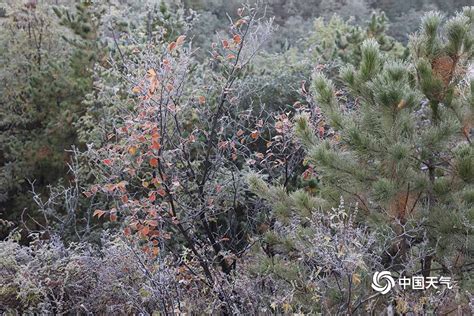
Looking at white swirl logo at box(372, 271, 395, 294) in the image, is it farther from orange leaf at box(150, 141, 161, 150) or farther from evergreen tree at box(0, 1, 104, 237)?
evergreen tree at box(0, 1, 104, 237)


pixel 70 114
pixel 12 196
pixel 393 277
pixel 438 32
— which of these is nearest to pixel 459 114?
pixel 438 32

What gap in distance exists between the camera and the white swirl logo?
3.86 metres

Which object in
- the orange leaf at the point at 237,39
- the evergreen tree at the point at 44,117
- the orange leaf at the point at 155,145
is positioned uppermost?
the orange leaf at the point at 237,39

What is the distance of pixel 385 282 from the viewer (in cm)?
392

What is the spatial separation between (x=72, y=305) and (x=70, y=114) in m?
4.94

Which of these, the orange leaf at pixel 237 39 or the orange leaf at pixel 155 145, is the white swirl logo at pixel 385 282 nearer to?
→ the orange leaf at pixel 155 145

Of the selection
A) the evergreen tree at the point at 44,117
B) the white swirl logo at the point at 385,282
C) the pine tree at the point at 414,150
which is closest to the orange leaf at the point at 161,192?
the pine tree at the point at 414,150

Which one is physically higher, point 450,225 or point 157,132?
point 157,132

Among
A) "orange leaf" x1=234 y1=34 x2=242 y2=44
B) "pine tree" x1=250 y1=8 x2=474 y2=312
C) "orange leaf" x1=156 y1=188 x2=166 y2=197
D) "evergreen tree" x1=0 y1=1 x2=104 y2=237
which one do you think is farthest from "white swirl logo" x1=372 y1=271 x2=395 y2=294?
"evergreen tree" x1=0 y1=1 x2=104 y2=237

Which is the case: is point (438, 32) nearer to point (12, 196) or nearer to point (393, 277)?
point (393, 277)

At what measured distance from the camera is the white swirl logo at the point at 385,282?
3.86m

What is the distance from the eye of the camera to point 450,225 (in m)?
3.99

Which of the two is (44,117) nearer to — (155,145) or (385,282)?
(155,145)

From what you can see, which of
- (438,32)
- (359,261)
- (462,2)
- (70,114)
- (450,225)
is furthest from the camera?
(462,2)
